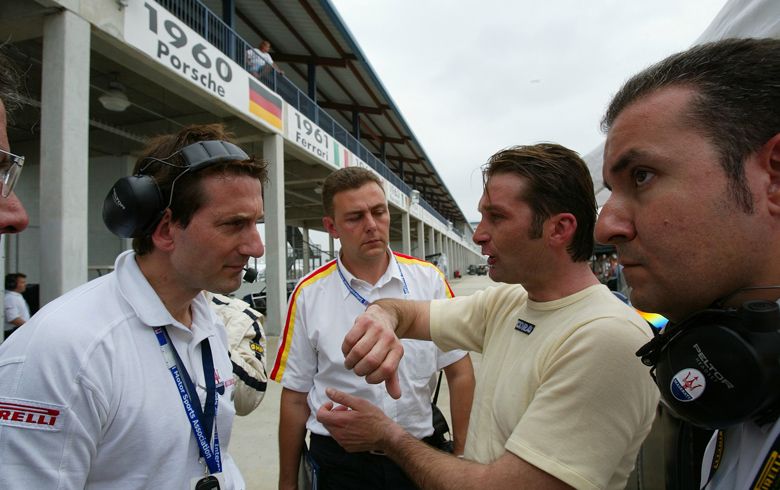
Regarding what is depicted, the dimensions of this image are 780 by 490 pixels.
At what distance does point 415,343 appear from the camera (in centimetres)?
217

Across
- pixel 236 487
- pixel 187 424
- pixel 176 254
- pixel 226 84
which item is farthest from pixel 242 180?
pixel 226 84

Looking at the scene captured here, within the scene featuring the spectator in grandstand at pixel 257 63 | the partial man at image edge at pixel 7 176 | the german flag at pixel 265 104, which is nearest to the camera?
the partial man at image edge at pixel 7 176

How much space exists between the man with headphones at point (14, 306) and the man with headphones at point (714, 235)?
787 cm

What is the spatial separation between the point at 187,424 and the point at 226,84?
6.87 m

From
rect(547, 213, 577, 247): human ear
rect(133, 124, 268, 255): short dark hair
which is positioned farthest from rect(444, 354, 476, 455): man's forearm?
rect(133, 124, 268, 255): short dark hair

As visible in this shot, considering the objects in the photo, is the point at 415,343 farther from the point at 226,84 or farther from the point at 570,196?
the point at 226,84

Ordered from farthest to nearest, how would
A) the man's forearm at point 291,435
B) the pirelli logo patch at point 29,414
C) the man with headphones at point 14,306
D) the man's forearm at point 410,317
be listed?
the man with headphones at point 14,306 → the man's forearm at point 291,435 → the man's forearm at point 410,317 → the pirelli logo patch at point 29,414

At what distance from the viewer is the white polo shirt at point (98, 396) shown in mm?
1015

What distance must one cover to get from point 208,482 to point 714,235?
1520 mm

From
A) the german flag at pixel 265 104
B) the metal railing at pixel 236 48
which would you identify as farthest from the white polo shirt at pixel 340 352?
the german flag at pixel 265 104

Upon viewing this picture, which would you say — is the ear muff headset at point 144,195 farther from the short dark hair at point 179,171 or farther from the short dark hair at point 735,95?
the short dark hair at point 735,95

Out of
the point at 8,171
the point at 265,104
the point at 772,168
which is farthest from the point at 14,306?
the point at 772,168

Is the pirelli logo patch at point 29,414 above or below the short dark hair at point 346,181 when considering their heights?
below

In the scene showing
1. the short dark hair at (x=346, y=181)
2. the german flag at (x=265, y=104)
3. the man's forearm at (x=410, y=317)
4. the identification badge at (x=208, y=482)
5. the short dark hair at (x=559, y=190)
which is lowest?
the identification badge at (x=208, y=482)
